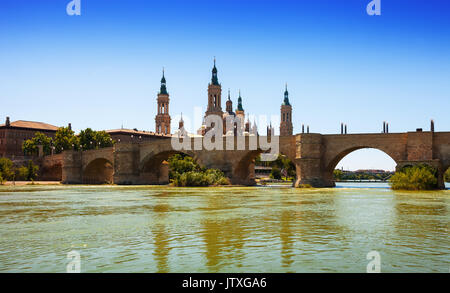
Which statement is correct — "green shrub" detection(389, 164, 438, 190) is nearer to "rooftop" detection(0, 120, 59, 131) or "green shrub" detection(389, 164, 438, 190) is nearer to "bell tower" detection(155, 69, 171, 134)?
"rooftop" detection(0, 120, 59, 131)

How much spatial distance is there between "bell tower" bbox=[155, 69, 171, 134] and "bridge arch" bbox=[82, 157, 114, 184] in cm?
6286

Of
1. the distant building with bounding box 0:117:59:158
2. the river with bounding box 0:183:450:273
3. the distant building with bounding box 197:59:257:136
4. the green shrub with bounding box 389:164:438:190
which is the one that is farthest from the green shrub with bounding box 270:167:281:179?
the river with bounding box 0:183:450:273

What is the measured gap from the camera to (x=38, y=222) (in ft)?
49.6

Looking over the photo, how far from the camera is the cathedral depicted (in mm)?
122625

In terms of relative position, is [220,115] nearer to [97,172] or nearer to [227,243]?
[97,172]

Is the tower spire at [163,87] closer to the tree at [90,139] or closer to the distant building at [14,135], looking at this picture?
the distant building at [14,135]

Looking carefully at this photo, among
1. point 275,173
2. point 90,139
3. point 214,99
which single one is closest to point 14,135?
point 90,139

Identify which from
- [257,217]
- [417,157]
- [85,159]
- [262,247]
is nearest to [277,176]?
[85,159]

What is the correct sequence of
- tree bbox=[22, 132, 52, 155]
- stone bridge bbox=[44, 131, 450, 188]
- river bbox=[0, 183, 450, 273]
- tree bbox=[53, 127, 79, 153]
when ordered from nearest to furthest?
1. river bbox=[0, 183, 450, 273]
2. stone bridge bbox=[44, 131, 450, 188]
3. tree bbox=[53, 127, 79, 153]
4. tree bbox=[22, 132, 52, 155]

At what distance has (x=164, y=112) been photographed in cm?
14625

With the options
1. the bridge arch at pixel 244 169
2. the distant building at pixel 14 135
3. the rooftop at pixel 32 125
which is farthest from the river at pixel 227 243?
the rooftop at pixel 32 125
